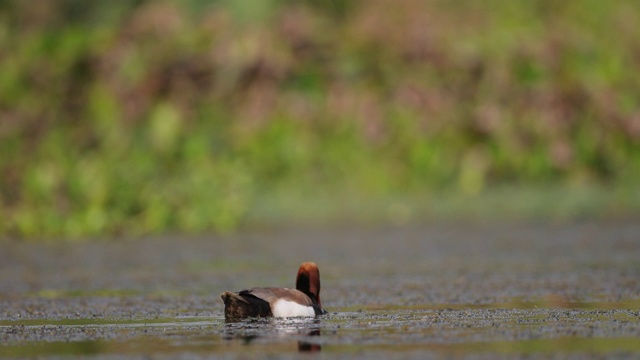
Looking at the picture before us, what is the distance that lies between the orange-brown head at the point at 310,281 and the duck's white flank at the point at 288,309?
546 mm

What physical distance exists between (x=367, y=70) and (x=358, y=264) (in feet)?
24.1

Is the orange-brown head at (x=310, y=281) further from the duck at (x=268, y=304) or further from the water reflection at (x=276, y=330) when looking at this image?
the water reflection at (x=276, y=330)

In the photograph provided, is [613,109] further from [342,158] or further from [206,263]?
[206,263]

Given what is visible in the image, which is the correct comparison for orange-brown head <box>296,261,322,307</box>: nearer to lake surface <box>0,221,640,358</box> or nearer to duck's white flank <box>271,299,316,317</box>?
lake surface <box>0,221,640,358</box>

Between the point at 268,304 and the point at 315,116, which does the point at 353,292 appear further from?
the point at 315,116

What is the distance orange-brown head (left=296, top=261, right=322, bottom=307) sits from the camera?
1034 cm

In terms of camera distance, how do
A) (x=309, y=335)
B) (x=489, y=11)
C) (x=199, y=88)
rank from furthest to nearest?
(x=489, y=11) → (x=199, y=88) → (x=309, y=335)

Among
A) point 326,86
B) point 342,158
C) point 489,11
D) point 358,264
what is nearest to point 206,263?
point 358,264

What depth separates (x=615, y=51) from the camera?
21891mm

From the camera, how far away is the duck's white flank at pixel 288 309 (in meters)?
9.64

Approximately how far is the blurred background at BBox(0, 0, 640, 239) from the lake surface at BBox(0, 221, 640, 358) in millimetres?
1198

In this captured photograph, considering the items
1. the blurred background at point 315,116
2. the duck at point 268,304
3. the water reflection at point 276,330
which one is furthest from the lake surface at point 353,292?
the blurred background at point 315,116

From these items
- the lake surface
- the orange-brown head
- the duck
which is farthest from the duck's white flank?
the orange-brown head

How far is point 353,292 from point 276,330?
108 inches
